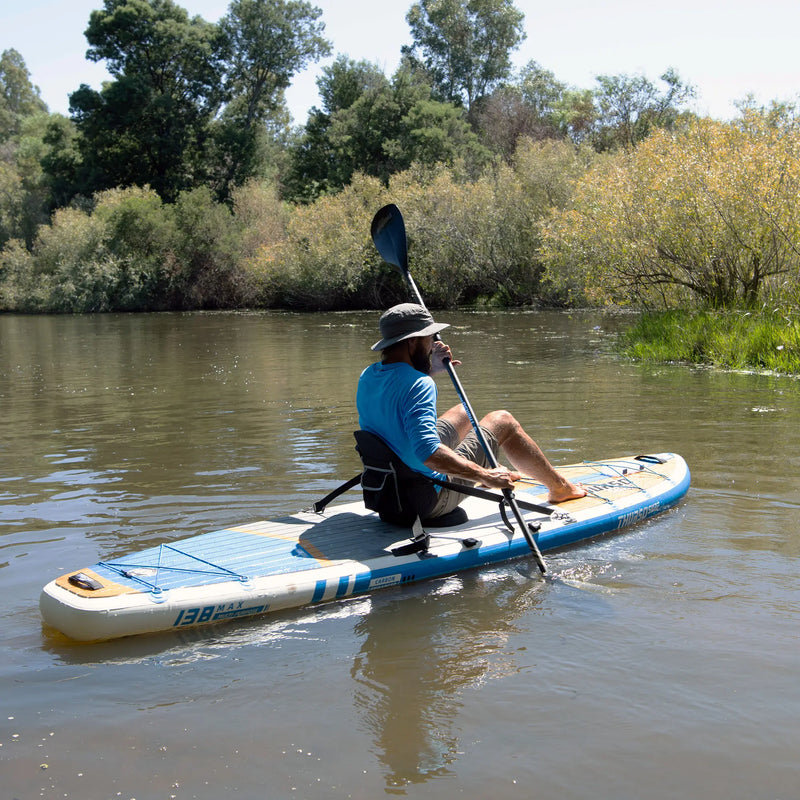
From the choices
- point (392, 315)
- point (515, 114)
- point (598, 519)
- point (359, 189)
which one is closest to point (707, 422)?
point (598, 519)

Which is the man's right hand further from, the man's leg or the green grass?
the green grass

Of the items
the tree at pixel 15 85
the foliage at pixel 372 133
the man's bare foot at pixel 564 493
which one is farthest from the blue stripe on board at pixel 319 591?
the tree at pixel 15 85

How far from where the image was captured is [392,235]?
6531 mm

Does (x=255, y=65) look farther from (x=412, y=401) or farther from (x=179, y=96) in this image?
(x=412, y=401)

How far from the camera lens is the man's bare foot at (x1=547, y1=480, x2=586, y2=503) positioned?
5.48 metres

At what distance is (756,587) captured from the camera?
436 cm

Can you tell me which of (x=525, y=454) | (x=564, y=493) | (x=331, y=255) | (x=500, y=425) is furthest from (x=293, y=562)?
(x=331, y=255)

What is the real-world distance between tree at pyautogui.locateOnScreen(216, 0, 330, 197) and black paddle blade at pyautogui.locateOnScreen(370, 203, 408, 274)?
37889 millimetres

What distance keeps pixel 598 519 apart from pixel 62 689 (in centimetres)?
315

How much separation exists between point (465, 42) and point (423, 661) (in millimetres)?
52055

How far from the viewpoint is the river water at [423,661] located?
288 cm

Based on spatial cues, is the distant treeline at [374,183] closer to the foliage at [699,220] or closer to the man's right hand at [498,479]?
the foliage at [699,220]

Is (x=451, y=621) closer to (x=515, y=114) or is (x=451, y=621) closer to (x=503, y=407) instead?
(x=503, y=407)

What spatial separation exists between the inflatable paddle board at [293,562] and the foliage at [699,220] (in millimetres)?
8065
